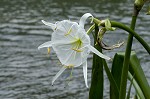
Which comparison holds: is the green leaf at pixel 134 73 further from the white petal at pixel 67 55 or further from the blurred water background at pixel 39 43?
the white petal at pixel 67 55

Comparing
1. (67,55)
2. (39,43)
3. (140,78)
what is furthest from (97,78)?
(39,43)

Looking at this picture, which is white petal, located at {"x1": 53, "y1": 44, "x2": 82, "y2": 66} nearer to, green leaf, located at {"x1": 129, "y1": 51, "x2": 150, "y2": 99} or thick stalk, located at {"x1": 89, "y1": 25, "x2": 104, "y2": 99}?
thick stalk, located at {"x1": 89, "y1": 25, "x2": 104, "y2": 99}

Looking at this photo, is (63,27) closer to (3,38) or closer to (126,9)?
(3,38)

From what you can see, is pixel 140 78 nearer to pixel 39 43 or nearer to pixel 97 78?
pixel 97 78

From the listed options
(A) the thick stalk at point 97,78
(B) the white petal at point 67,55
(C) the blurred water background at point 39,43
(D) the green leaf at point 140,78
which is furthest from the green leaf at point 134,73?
(B) the white petal at point 67,55

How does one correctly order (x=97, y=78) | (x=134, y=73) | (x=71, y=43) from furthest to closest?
(x=134, y=73) → (x=97, y=78) → (x=71, y=43)

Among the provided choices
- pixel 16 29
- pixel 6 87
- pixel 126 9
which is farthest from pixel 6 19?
pixel 6 87
